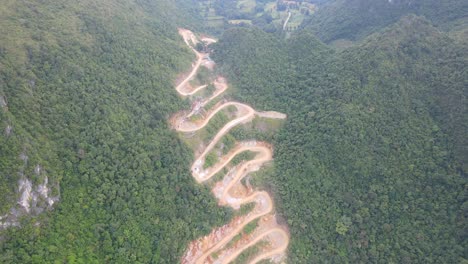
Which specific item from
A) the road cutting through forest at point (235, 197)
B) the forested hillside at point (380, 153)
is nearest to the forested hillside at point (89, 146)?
the road cutting through forest at point (235, 197)

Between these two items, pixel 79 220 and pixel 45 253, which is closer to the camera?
pixel 45 253

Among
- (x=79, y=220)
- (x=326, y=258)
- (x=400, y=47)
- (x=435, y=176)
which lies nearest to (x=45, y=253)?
(x=79, y=220)

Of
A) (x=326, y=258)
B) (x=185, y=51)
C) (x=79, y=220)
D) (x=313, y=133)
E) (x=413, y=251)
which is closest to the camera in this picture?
(x=79, y=220)

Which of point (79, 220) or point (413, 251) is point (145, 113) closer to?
point (79, 220)

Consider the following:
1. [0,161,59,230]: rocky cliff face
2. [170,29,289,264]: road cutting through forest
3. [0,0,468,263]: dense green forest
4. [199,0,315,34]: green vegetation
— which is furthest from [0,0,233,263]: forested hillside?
[199,0,315,34]: green vegetation

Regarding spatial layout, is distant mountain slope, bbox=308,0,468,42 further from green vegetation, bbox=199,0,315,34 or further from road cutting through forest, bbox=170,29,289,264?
road cutting through forest, bbox=170,29,289,264
